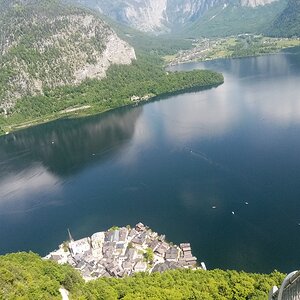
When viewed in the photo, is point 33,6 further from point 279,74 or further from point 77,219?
point 77,219

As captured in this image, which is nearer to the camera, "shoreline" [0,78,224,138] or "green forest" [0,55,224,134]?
"shoreline" [0,78,224,138]

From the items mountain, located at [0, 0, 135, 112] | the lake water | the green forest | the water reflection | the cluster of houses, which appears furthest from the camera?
mountain, located at [0, 0, 135, 112]

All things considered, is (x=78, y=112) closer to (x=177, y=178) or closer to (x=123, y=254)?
(x=177, y=178)

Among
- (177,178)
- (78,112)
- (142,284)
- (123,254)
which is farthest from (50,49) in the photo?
(142,284)

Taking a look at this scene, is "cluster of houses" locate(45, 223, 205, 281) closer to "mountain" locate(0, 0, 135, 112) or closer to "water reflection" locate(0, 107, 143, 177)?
"water reflection" locate(0, 107, 143, 177)

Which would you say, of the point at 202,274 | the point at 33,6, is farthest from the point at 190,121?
the point at 33,6

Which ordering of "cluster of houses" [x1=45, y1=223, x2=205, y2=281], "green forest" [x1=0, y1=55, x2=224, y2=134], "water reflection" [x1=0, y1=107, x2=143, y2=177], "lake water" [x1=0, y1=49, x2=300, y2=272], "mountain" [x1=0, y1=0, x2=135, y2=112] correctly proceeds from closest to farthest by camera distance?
1. "cluster of houses" [x1=45, y1=223, x2=205, y2=281]
2. "lake water" [x1=0, y1=49, x2=300, y2=272]
3. "water reflection" [x1=0, y1=107, x2=143, y2=177]
4. "green forest" [x1=0, y1=55, x2=224, y2=134]
5. "mountain" [x1=0, y1=0, x2=135, y2=112]

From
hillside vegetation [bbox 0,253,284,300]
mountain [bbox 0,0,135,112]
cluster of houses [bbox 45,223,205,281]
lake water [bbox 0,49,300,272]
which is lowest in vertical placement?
lake water [bbox 0,49,300,272]

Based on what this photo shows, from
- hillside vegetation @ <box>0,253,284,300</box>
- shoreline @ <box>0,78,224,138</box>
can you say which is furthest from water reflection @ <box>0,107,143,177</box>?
hillside vegetation @ <box>0,253,284,300</box>

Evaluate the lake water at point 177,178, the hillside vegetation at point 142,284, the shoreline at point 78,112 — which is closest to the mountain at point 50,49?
the shoreline at point 78,112

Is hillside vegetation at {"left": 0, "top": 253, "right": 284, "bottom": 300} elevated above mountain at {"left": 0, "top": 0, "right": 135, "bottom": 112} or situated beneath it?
situated beneath
